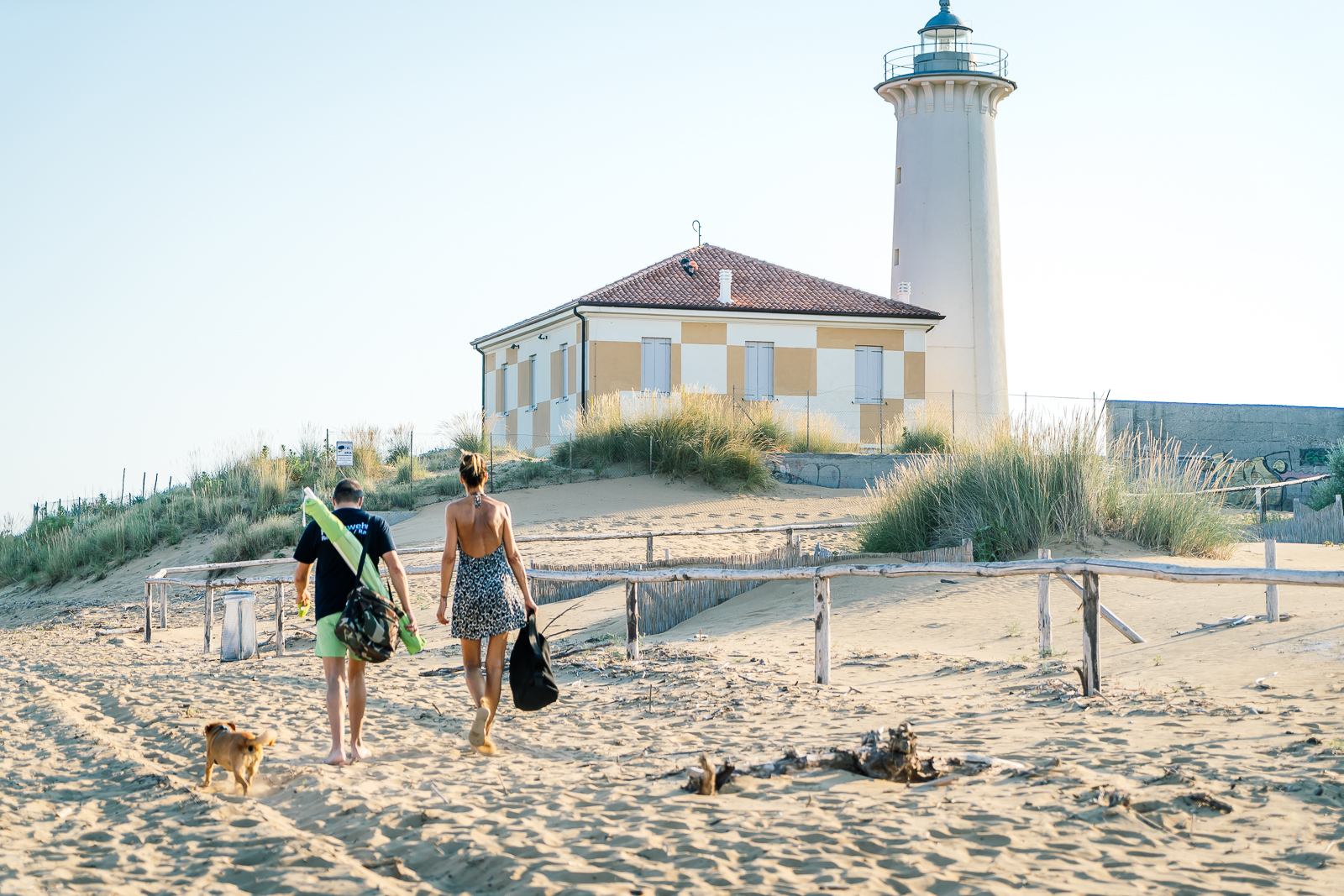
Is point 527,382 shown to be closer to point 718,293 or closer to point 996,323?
→ point 718,293

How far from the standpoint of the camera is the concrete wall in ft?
87.2

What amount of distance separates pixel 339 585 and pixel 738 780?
7.41ft

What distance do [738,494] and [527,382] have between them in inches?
392

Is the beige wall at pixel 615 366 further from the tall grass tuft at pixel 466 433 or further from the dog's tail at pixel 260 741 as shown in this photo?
the dog's tail at pixel 260 741

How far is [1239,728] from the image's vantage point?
20.2 feet

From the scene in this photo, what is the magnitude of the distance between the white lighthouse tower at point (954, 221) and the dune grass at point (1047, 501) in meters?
15.7

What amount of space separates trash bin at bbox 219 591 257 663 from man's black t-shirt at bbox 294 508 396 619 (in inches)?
239

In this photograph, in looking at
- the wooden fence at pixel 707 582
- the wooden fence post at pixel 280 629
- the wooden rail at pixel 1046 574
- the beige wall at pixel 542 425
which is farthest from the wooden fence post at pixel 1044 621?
the beige wall at pixel 542 425

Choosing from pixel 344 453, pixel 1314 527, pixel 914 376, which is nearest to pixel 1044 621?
pixel 1314 527

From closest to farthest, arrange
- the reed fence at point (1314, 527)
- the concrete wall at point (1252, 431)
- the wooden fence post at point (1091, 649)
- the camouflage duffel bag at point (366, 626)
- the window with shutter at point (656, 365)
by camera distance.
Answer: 1. the camouflage duffel bag at point (366, 626)
2. the wooden fence post at point (1091, 649)
3. the reed fence at point (1314, 527)
4. the concrete wall at point (1252, 431)
5. the window with shutter at point (656, 365)

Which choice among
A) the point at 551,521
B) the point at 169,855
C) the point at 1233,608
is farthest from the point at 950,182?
the point at 169,855

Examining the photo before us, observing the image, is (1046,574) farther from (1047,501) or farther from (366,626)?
(1047,501)

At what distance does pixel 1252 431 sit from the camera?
88.8 ft

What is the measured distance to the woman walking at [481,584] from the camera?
21.1 feet
